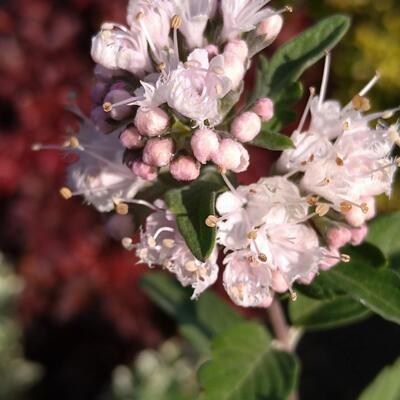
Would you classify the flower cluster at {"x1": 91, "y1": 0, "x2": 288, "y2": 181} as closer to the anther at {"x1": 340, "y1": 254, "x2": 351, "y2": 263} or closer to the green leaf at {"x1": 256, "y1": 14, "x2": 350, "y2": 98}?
the green leaf at {"x1": 256, "y1": 14, "x2": 350, "y2": 98}

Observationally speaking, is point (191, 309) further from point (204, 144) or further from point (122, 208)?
point (204, 144)

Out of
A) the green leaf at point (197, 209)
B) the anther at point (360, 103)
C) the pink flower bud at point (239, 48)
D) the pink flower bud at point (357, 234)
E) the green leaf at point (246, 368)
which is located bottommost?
the green leaf at point (246, 368)

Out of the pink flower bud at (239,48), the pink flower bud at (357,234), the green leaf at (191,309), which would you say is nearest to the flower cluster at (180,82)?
the pink flower bud at (239,48)

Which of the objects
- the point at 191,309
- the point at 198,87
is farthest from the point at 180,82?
the point at 191,309

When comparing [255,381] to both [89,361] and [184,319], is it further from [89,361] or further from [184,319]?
[89,361]

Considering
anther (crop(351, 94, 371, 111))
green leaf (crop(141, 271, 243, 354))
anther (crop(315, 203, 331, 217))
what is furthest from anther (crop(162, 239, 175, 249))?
green leaf (crop(141, 271, 243, 354))

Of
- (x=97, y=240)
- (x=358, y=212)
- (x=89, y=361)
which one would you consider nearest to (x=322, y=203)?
(x=358, y=212)

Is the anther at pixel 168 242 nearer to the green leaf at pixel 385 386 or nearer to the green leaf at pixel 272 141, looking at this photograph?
the green leaf at pixel 272 141
